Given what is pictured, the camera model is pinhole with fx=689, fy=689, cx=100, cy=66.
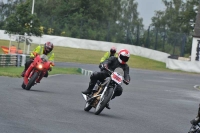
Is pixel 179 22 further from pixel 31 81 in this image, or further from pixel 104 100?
pixel 104 100

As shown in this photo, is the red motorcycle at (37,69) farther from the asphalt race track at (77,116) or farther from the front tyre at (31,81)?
the asphalt race track at (77,116)

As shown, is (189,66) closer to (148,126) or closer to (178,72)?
(178,72)

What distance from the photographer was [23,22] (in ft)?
149

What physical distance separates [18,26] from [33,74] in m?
26.3

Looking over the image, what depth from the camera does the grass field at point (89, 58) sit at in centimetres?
5612

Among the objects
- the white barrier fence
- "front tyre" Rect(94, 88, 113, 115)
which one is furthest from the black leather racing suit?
the white barrier fence

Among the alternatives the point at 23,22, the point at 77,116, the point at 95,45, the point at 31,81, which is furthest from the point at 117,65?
the point at 95,45

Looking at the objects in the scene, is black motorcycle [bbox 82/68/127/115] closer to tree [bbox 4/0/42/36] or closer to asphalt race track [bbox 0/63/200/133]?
asphalt race track [bbox 0/63/200/133]

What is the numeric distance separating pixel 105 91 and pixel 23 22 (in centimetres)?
3187

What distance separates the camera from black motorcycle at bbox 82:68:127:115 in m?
14.1

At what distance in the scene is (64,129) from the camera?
10.8 meters

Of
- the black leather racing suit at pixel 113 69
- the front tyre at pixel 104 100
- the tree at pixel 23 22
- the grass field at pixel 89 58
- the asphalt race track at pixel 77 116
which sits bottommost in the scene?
the grass field at pixel 89 58

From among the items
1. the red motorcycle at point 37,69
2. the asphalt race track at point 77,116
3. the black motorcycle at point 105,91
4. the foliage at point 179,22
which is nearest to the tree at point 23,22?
the foliage at point 179,22

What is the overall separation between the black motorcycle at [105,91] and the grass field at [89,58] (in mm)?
38768
